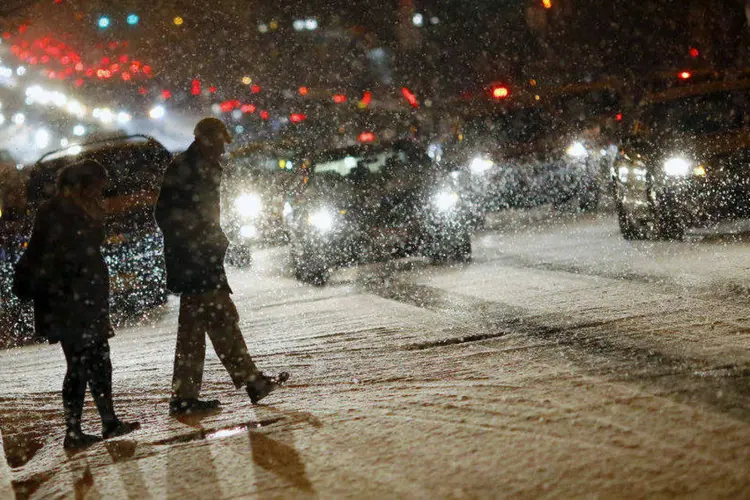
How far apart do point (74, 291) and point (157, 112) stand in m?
43.1

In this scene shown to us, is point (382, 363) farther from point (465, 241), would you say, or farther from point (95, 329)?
point (465, 241)

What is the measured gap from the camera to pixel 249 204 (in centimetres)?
2059

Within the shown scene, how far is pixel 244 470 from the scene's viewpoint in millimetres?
3729

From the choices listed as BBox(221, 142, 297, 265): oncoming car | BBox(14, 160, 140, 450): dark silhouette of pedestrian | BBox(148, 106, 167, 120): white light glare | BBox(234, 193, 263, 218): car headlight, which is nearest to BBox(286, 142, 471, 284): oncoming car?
BBox(221, 142, 297, 265): oncoming car

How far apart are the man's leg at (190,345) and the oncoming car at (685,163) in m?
8.04

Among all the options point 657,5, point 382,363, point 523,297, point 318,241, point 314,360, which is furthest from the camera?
point 657,5

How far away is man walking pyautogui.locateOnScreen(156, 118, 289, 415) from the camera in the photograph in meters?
5.09

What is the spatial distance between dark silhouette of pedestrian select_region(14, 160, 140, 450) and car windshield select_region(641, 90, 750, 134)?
9490 mm

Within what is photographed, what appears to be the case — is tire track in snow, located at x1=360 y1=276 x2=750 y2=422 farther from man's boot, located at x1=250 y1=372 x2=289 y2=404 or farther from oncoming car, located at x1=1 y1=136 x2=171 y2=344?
oncoming car, located at x1=1 y1=136 x2=171 y2=344

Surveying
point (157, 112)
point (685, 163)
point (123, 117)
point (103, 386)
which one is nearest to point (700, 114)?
point (685, 163)

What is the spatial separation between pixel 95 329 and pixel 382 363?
2054mm

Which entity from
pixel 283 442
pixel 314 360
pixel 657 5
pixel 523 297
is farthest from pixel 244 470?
pixel 657 5

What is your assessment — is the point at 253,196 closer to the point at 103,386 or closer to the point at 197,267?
the point at 197,267

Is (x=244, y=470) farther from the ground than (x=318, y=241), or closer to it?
closer to it
